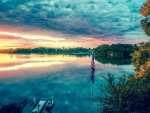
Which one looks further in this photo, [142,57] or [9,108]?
[9,108]

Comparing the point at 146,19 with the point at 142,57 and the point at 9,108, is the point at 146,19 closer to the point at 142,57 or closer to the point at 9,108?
the point at 142,57

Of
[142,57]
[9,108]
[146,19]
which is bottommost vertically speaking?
[9,108]

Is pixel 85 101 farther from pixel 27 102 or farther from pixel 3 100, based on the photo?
pixel 3 100

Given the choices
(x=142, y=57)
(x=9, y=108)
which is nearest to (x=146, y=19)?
(x=142, y=57)

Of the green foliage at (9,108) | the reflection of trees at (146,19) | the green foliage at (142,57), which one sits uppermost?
the reflection of trees at (146,19)

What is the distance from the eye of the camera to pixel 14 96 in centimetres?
4406

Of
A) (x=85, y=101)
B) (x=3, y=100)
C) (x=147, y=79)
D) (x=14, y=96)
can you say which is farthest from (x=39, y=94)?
(x=147, y=79)

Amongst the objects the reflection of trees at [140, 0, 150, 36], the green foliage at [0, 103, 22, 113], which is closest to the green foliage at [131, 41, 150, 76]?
the reflection of trees at [140, 0, 150, 36]

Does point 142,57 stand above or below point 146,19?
below

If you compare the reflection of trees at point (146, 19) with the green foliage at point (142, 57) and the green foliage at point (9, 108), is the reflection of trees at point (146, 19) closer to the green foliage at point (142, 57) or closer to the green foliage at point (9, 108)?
the green foliage at point (142, 57)

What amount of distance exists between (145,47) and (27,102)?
28336 mm

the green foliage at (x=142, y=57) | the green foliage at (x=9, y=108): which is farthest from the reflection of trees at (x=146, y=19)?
the green foliage at (x=9, y=108)

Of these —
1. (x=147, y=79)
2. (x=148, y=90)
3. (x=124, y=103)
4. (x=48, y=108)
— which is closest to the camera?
(x=124, y=103)

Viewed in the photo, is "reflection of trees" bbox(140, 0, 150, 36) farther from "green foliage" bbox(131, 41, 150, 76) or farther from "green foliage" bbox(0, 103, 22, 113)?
"green foliage" bbox(0, 103, 22, 113)
